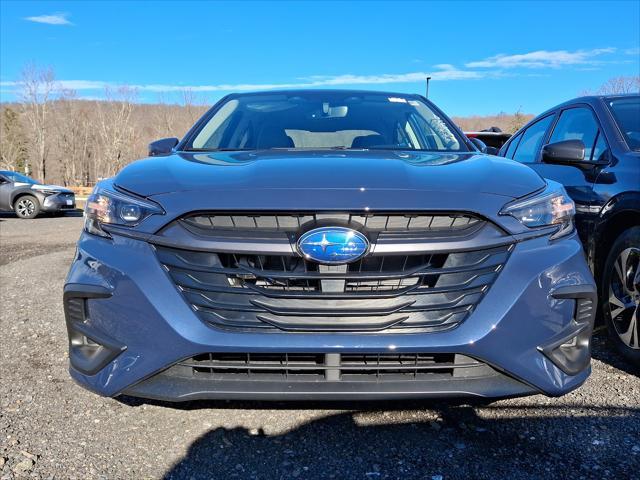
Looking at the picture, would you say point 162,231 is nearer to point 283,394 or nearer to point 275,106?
point 283,394

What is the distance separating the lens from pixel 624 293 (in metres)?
3.17

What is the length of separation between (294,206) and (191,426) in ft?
3.99

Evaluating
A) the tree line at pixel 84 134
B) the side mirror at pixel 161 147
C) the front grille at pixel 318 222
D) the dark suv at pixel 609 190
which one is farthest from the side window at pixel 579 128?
the tree line at pixel 84 134

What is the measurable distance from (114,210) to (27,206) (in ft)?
53.2

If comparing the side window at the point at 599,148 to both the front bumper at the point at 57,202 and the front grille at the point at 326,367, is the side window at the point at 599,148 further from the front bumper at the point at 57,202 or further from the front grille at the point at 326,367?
the front bumper at the point at 57,202

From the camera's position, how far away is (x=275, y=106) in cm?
371

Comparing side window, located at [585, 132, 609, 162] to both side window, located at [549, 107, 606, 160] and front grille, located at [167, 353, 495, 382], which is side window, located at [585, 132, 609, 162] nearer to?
side window, located at [549, 107, 606, 160]

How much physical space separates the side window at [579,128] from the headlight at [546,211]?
5.45ft

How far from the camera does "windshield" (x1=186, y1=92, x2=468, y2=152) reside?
3246mm

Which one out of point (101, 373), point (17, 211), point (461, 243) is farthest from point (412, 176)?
point (17, 211)

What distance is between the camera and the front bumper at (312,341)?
1.94 meters

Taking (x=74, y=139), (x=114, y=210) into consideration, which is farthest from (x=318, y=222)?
(x=74, y=139)

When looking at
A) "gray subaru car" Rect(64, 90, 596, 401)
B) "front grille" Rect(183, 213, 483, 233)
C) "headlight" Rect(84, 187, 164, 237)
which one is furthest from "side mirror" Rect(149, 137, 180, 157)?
"front grille" Rect(183, 213, 483, 233)

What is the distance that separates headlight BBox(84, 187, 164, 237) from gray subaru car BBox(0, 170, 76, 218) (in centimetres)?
1584
